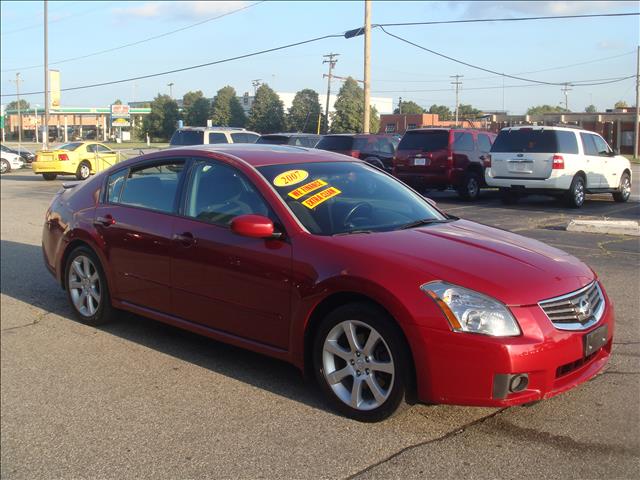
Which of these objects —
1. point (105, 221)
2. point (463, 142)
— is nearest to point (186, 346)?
point (105, 221)

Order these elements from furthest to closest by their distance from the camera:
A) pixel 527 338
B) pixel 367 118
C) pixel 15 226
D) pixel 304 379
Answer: pixel 367 118 < pixel 15 226 < pixel 304 379 < pixel 527 338

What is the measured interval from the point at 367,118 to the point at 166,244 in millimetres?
20441

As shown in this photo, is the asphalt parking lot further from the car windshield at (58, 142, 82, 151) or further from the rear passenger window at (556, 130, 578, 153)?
the car windshield at (58, 142, 82, 151)

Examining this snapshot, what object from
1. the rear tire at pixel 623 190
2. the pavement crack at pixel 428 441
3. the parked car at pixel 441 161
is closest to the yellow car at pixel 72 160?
the parked car at pixel 441 161

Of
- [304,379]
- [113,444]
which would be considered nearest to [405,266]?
[304,379]

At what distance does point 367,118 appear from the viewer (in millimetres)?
24719

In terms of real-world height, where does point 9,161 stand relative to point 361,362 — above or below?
above

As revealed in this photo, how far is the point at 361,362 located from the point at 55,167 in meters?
24.0

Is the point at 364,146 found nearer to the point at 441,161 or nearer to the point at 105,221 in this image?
the point at 441,161

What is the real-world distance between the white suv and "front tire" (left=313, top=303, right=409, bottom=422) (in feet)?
37.9

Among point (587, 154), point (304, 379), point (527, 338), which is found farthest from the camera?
point (587, 154)

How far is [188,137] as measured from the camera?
19.7 m

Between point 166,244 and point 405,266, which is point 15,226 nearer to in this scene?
point 166,244

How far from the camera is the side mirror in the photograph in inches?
167
